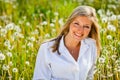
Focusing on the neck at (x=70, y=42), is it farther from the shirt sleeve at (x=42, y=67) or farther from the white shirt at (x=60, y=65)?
the shirt sleeve at (x=42, y=67)

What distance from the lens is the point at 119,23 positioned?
5887mm

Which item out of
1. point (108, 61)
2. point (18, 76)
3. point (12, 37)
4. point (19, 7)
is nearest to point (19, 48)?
point (12, 37)

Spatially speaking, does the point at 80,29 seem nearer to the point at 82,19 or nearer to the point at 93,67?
the point at 82,19

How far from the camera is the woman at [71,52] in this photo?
4152 mm

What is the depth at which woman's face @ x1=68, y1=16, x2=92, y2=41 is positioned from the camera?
4.12 meters

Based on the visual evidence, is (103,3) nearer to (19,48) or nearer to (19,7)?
(19,7)

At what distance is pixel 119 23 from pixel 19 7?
2440mm

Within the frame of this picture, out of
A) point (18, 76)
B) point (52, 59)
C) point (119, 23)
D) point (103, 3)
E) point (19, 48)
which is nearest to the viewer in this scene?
point (52, 59)

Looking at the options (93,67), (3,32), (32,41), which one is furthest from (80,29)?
(3,32)

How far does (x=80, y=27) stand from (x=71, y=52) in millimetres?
281

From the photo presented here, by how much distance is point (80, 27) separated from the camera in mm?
4129

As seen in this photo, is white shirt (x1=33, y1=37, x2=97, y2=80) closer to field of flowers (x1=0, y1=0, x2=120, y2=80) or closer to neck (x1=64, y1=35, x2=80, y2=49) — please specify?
neck (x1=64, y1=35, x2=80, y2=49)

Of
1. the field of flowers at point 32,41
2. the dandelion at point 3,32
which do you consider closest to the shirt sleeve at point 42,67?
the field of flowers at point 32,41

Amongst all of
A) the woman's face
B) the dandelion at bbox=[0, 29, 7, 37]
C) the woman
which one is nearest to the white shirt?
A: the woman
